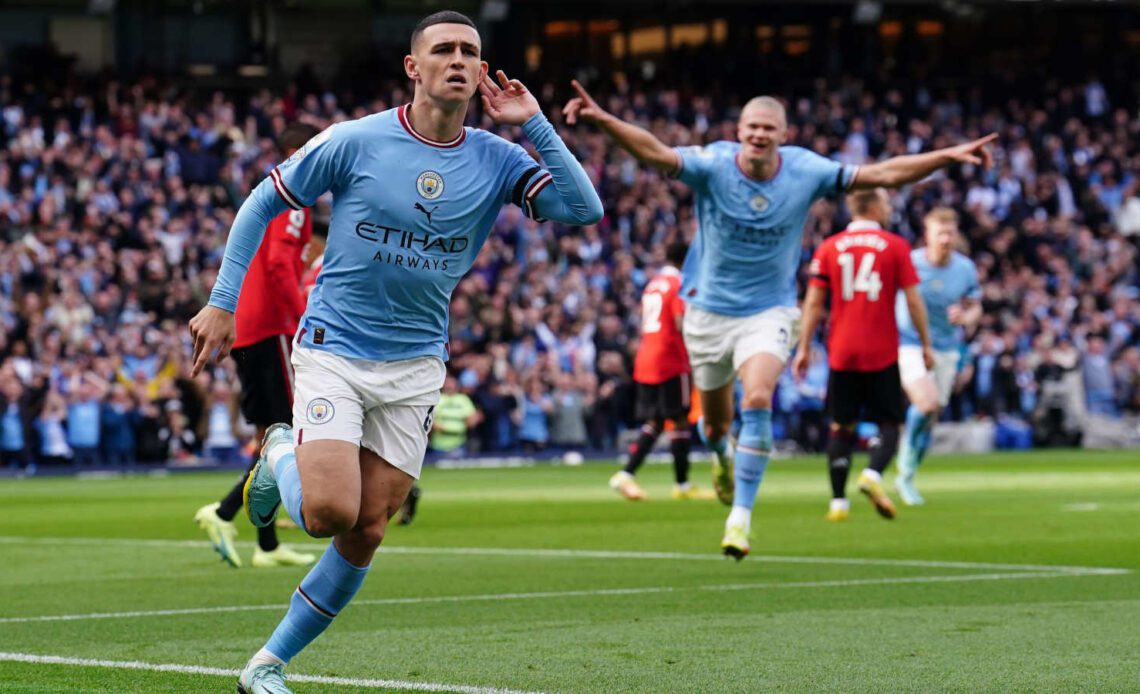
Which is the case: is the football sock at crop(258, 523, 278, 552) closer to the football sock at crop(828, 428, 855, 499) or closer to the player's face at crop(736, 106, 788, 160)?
the player's face at crop(736, 106, 788, 160)

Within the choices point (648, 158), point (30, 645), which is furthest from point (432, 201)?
point (648, 158)

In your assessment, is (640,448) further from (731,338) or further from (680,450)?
(731,338)

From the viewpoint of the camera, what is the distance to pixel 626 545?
12.8 m

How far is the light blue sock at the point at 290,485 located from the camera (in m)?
6.32

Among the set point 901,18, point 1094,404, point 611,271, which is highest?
point 901,18

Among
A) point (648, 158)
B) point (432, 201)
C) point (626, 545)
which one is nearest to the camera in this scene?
point (432, 201)

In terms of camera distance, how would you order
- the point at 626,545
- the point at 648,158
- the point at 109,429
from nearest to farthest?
the point at 648,158
the point at 626,545
the point at 109,429

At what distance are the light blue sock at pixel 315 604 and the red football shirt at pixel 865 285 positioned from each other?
29.6ft

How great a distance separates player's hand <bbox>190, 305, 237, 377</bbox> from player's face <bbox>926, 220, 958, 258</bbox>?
11.9 m

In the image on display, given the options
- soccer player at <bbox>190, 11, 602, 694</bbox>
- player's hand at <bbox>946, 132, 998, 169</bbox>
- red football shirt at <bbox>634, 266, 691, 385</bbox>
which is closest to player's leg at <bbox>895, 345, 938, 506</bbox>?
red football shirt at <bbox>634, 266, 691, 385</bbox>

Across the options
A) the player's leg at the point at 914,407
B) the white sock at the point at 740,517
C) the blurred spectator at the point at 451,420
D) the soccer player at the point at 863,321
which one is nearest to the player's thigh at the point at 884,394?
the soccer player at the point at 863,321

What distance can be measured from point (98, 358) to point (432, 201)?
72.5 ft

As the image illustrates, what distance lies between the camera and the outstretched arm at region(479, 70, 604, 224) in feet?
22.3

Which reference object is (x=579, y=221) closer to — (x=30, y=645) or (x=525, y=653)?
(x=525, y=653)
